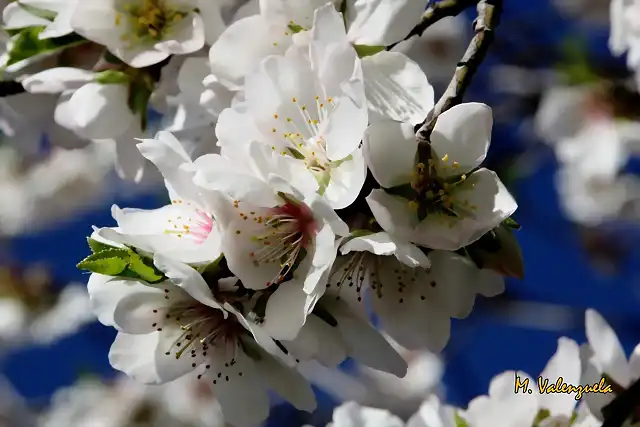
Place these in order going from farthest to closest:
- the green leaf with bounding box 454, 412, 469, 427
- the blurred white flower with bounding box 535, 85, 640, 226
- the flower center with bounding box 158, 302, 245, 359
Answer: the blurred white flower with bounding box 535, 85, 640, 226
the green leaf with bounding box 454, 412, 469, 427
the flower center with bounding box 158, 302, 245, 359

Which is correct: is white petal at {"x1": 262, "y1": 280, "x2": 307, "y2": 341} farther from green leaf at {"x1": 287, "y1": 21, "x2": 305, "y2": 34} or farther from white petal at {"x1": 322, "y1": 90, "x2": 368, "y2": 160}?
green leaf at {"x1": 287, "y1": 21, "x2": 305, "y2": 34}

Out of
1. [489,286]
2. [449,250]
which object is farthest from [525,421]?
[449,250]

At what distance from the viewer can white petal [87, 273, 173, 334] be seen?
3.57ft

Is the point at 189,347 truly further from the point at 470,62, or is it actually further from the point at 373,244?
the point at 470,62

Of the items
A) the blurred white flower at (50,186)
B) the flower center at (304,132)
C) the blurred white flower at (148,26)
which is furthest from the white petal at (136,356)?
the blurred white flower at (50,186)

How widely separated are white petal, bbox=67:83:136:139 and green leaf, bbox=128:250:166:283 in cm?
41

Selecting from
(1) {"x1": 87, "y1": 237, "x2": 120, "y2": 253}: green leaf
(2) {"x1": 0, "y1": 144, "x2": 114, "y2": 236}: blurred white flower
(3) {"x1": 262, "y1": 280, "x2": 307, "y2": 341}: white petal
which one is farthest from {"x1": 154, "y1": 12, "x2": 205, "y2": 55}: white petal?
(2) {"x1": 0, "y1": 144, "x2": 114, "y2": 236}: blurred white flower

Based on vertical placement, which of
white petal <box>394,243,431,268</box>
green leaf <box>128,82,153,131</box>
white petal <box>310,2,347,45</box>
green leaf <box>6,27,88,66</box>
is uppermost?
white petal <box>310,2,347,45</box>

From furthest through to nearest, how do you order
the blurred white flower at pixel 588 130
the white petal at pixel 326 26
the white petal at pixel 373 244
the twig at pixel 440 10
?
the blurred white flower at pixel 588 130 → the twig at pixel 440 10 → the white petal at pixel 326 26 → the white petal at pixel 373 244

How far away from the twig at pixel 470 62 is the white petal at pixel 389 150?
0.17 feet

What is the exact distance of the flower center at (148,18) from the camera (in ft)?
4.50

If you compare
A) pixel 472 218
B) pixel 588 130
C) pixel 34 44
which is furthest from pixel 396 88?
pixel 588 130

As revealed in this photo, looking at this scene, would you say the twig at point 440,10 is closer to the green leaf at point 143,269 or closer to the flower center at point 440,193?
the flower center at point 440,193

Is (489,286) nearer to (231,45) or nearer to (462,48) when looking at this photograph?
(231,45)
